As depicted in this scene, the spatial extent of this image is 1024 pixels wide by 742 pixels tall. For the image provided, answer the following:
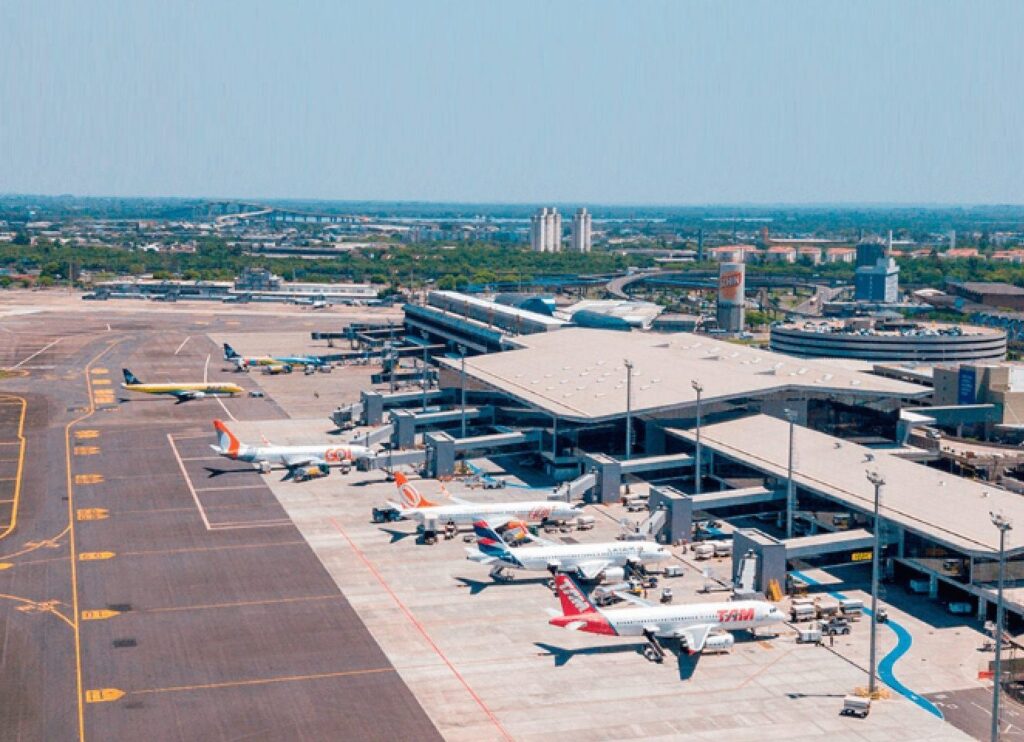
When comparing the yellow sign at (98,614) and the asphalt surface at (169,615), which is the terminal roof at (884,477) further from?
the yellow sign at (98,614)

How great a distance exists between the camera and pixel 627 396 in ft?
398

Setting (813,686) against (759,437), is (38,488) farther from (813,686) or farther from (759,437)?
(813,686)

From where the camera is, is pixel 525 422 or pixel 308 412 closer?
pixel 525 422

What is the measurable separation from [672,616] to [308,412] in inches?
3714

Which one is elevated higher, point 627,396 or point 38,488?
point 627,396

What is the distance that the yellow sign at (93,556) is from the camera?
93250 mm

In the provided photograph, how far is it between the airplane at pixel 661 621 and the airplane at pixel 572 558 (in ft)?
36.5

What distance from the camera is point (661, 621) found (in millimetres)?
75375

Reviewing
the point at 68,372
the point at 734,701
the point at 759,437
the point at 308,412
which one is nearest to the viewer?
the point at 734,701

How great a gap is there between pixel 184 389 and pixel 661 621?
109277 millimetres

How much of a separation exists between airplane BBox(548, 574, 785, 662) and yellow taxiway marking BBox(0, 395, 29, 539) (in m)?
50.0

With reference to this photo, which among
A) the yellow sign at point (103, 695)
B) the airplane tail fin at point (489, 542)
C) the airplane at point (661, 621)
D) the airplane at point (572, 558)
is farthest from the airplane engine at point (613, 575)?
the yellow sign at point (103, 695)

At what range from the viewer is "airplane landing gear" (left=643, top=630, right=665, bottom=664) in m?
73.7

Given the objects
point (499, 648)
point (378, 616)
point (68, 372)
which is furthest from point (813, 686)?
point (68, 372)
